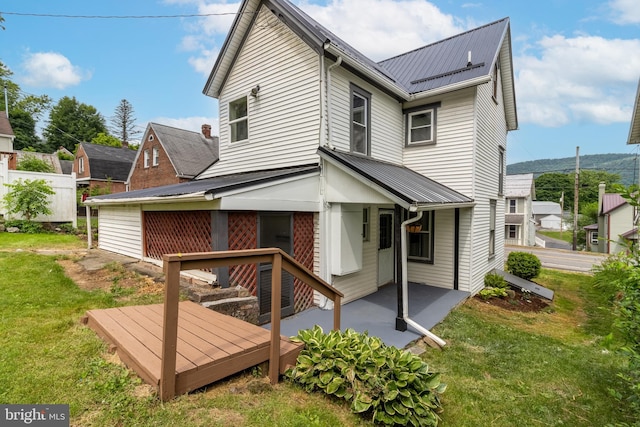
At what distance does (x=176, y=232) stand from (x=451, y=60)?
922 cm

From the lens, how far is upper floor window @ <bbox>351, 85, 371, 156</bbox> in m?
7.35

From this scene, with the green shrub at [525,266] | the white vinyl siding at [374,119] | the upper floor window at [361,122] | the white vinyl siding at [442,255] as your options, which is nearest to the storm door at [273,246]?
the white vinyl siding at [374,119]

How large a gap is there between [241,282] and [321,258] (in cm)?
184

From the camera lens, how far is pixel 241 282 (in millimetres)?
5289

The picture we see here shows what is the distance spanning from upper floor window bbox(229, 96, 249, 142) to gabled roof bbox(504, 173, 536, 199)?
3230 cm

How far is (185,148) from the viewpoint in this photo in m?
21.4

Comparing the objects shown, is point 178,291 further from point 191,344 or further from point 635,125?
point 635,125

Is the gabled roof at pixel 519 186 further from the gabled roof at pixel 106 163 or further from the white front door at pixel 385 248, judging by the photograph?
the gabled roof at pixel 106 163

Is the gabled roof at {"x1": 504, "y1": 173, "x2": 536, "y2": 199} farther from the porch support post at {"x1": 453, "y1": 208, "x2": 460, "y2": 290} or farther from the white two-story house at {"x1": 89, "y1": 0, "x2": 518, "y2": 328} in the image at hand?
the porch support post at {"x1": 453, "y1": 208, "x2": 460, "y2": 290}

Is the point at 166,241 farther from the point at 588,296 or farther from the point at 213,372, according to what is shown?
the point at 588,296

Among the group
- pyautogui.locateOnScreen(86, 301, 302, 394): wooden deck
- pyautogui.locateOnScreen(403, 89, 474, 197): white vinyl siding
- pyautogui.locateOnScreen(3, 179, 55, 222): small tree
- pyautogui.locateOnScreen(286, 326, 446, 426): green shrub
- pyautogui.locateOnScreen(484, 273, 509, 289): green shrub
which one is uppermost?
pyautogui.locateOnScreen(403, 89, 474, 197): white vinyl siding

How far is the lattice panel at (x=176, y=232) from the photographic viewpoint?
18.3 ft

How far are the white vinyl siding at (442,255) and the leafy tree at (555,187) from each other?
309ft

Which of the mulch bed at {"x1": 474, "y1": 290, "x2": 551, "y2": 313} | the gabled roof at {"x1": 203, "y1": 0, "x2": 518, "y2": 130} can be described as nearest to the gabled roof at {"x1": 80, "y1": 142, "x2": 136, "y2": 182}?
the gabled roof at {"x1": 203, "y1": 0, "x2": 518, "y2": 130}
